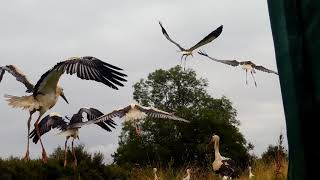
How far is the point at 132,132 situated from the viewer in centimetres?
4472

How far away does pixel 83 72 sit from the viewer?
10336mm

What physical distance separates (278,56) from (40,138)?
12.1m

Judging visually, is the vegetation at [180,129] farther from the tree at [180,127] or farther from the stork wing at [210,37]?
the stork wing at [210,37]

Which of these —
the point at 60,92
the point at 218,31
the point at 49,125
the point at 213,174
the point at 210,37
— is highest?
the point at 60,92

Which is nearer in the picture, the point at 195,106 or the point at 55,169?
the point at 55,169

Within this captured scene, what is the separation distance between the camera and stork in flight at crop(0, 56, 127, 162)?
9984 millimetres

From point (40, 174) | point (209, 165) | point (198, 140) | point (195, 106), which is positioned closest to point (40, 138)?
point (40, 174)

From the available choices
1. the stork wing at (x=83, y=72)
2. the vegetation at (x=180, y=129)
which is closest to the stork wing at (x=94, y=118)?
the stork wing at (x=83, y=72)

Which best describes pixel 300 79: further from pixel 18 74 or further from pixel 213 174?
pixel 213 174

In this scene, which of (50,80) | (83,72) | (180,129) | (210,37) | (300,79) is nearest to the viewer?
(300,79)

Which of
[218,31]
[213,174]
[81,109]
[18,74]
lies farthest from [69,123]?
[218,31]

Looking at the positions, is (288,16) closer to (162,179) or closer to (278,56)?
(278,56)

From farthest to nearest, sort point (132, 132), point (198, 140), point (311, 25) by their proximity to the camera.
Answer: point (132, 132), point (198, 140), point (311, 25)

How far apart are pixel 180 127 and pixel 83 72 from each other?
33586 mm
